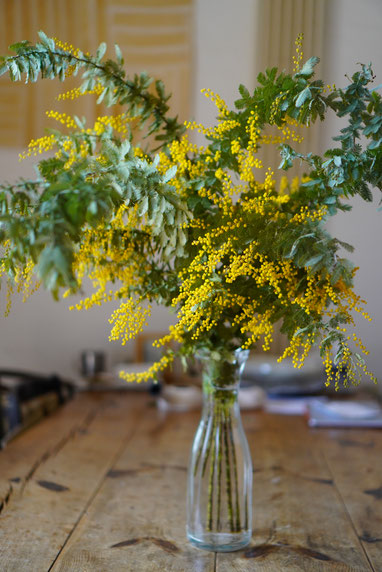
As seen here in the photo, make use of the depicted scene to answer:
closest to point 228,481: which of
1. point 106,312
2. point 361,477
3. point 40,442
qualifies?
point 361,477

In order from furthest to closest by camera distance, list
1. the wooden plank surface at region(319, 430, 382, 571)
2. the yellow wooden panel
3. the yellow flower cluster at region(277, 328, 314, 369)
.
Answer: the yellow wooden panel, the wooden plank surface at region(319, 430, 382, 571), the yellow flower cluster at region(277, 328, 314, 369)

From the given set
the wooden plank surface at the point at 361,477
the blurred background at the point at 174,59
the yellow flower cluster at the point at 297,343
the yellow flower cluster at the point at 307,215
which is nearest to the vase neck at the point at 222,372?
the yellow flower cluster at the point at 297,343

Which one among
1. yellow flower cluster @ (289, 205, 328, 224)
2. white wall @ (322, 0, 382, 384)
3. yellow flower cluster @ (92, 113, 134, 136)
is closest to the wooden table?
yellow flower cluster @ (289, 205, 328, 224)

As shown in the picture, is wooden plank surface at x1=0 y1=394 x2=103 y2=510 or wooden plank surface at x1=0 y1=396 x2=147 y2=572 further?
wooden plank surface at x1=0 y1=394 x2=103 y2=510

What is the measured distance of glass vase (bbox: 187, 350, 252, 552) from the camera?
1.09 metres

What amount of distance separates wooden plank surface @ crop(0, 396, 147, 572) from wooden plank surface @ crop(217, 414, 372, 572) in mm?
323

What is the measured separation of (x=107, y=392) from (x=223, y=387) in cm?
157

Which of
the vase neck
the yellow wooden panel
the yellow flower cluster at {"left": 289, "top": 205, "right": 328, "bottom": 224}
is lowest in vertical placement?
the vase neck

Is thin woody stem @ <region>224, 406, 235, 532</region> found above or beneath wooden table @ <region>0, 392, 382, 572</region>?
above

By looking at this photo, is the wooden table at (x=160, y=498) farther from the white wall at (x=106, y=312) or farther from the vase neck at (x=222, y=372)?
the white wall at (x=106, y=312)

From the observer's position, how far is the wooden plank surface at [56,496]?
1.07 metres

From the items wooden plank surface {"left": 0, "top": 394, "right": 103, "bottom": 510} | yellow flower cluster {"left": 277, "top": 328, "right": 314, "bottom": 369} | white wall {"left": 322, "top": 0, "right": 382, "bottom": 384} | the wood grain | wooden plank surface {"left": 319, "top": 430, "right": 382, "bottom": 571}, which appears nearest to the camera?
yellow flower cluster {"left": 277, "top": 328, "right": 314, "bottom": 369}

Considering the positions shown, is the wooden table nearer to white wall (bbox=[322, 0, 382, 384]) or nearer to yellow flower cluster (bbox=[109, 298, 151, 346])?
yellow flower cluster (bbox=[109, 298, 151, 346])

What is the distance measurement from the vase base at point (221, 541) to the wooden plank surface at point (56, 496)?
0.25 m
